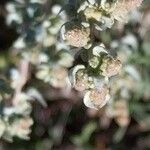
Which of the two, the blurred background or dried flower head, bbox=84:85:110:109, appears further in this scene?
the blurred background

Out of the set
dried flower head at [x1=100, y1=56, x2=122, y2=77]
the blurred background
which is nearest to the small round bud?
dried flower head at [x1=100, y1=56, x2=122, y2=77]

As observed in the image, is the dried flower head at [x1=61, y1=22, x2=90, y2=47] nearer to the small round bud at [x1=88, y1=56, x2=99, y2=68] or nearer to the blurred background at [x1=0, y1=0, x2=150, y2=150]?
the small round bud at [x1=88, y1=56, x2=99, y2=68]

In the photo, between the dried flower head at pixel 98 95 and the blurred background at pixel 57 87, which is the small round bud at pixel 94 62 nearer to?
the dried flower head at pixel 98 95

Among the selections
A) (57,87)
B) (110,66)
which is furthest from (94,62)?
(57,87)

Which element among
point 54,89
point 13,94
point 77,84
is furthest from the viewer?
point 54,89

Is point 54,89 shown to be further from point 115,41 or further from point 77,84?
point 77,84

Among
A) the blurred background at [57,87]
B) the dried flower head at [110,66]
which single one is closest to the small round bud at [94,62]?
the dried flower head at [110,66]

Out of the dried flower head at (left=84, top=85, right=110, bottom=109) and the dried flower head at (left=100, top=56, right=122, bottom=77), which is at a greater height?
the dried flower head at (left=100, top=56, right=122, bottom=77)

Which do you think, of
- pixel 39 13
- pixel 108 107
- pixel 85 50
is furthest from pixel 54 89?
pixel 85 50
